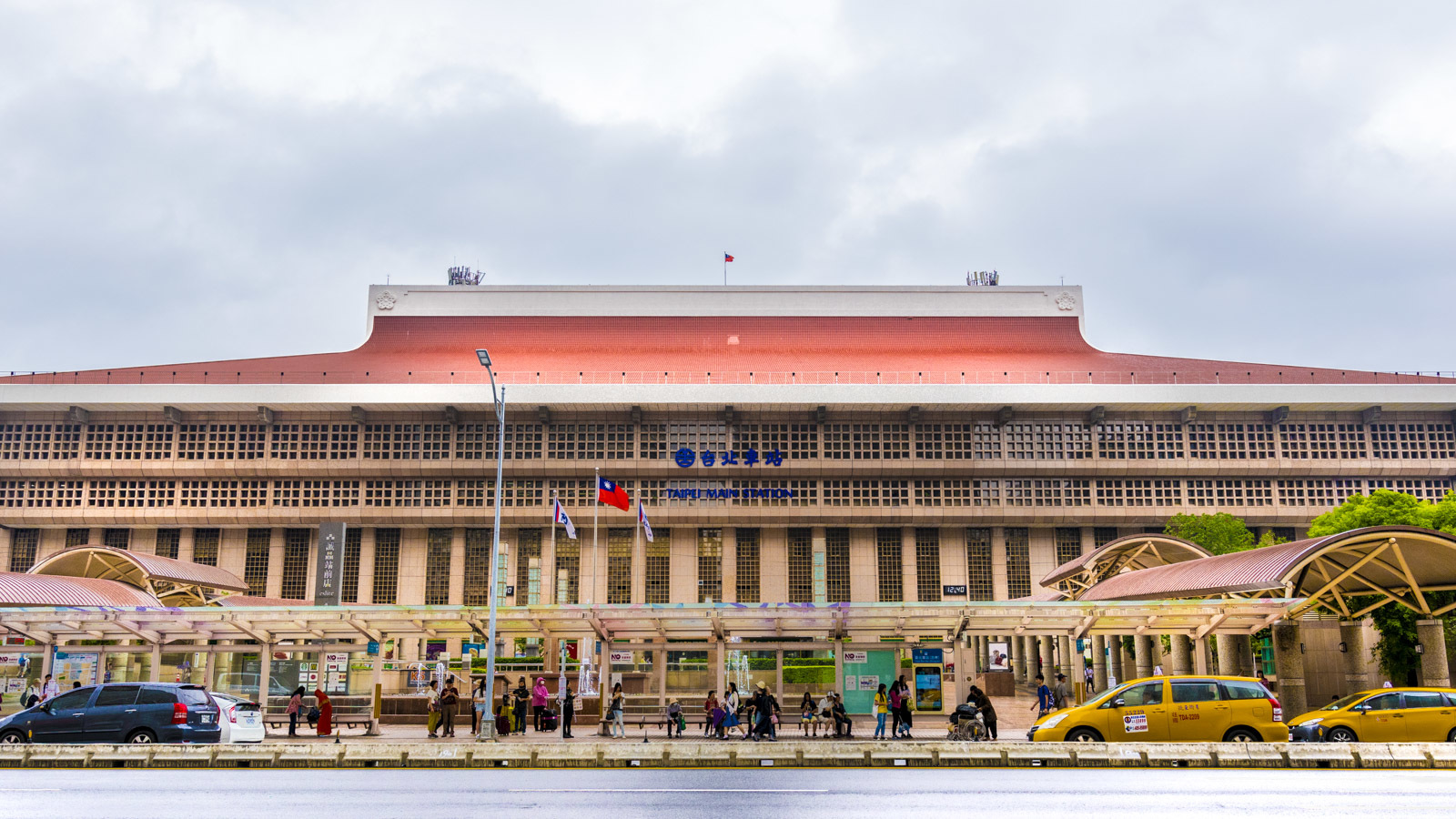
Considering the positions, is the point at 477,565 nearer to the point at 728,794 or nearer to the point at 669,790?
the point at 669,790

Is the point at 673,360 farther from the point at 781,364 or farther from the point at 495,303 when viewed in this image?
the point at 495,303

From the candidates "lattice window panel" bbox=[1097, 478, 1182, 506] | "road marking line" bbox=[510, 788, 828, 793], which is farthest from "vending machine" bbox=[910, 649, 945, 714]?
"lattice window panel" bbox=[1097, 478, 1182, 506]

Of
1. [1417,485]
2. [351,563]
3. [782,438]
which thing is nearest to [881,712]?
[782,438]

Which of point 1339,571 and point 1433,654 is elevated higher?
point 1339,571

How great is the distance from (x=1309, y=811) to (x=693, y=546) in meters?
44.7

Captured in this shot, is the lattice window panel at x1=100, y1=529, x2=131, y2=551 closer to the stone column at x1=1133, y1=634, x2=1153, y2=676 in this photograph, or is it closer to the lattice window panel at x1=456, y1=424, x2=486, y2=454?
the lattice window panel at x1=456, y1=424, x2=486, y2=454

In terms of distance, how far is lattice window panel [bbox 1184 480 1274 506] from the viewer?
5641 centimetres

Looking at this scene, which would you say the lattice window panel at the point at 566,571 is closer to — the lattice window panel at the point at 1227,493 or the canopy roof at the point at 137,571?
the canopy roof at the point at 137,571

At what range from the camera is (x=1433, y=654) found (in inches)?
1148

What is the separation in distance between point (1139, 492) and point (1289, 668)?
94.5 ft

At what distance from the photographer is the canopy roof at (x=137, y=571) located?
40266 millimetres

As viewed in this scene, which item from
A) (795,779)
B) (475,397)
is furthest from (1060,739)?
(475,397)

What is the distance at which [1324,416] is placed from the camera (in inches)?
2245

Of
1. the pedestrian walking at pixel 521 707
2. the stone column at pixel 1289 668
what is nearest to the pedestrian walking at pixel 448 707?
the pedestrian walking at pixel 521 707
